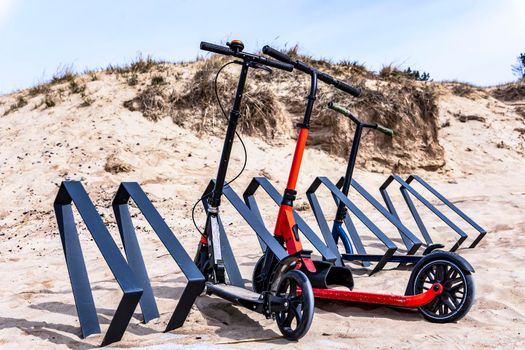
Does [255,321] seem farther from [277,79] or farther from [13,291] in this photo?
[277,79]

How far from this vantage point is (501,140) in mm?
12680

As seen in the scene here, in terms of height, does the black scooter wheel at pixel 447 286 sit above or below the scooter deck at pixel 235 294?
above

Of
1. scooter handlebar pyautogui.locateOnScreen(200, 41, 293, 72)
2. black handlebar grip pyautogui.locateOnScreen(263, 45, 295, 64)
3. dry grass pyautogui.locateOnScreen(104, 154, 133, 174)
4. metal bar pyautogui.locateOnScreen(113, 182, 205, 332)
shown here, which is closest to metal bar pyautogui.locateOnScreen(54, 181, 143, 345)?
metal bar pyautogui.locateOnScreen(113, 182, 205, 332)

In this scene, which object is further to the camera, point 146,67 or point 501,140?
point 501,140

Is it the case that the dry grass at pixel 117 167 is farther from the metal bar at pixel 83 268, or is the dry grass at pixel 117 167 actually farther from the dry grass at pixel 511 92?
the dry grass at pixel 511 92

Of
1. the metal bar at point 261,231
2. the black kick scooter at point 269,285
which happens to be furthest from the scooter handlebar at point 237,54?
the metal bar at point 261,231

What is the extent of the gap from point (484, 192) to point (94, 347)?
8.51m

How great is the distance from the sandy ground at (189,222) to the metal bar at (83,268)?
11cm

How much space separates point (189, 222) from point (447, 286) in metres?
4.57

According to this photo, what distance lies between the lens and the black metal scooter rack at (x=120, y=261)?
2646 mm

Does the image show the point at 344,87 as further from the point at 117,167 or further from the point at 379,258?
the point at 117,167

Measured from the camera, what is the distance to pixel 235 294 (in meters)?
3.12

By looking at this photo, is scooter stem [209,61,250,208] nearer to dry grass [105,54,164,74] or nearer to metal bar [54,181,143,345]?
metal bar [54,181,143,345]

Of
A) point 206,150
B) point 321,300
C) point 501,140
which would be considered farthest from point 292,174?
point 501,140
